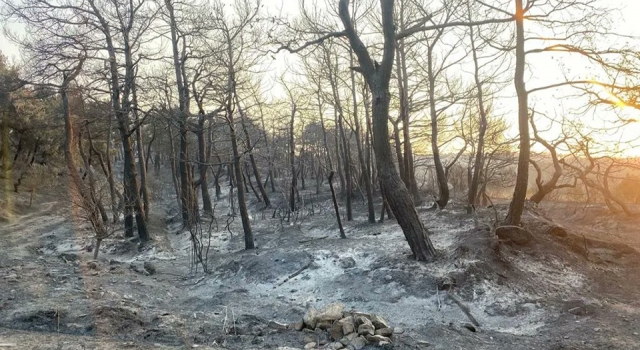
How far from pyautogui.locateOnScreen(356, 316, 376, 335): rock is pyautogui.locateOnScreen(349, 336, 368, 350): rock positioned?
0.34ft

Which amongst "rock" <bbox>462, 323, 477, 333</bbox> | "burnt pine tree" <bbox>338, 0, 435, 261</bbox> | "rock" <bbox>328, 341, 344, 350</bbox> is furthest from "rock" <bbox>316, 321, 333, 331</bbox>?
"burnt pine tree" <bbox>338, 0, 435, 261</bbox>

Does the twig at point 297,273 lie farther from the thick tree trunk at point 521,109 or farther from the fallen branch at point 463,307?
the thick tree trunk at point 521,109

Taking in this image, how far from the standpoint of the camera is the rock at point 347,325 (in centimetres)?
537

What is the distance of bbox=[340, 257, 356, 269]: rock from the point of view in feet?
29.2

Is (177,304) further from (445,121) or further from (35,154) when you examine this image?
(35,154)

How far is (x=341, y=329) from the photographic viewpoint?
5422mm

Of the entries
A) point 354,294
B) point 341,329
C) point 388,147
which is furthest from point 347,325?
point 388,147

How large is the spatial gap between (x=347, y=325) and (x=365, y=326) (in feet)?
0.74

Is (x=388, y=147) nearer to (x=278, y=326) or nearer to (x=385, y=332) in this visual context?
(x=385, y=332)

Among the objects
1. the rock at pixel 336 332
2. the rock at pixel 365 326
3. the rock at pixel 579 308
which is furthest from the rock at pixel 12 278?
the rock at pixel 579 308

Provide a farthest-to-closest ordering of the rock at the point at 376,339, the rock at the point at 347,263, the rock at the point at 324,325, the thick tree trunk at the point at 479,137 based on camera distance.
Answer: the thick tree trunk at the point at 479,137 → the rock at the point at 347,263 → the rock at the point at 324,325 → the rock at the point at 376,339

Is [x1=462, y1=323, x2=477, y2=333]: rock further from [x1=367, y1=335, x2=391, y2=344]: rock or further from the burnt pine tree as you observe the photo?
the burnt pine tree

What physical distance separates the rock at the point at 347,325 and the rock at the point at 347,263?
10.9 feet

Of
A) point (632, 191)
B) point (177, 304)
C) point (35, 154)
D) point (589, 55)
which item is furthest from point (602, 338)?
point (35, 154)
